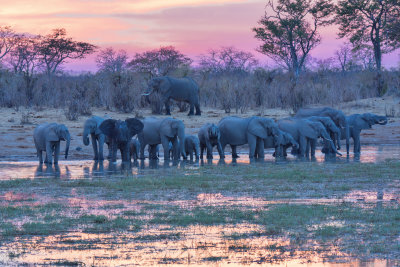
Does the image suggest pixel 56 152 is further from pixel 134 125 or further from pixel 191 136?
pixel 191 136

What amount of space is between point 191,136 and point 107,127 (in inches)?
106

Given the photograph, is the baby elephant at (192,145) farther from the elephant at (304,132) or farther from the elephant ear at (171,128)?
the elephant at (304,132)

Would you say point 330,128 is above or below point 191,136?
above

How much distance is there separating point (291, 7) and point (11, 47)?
2379 cm

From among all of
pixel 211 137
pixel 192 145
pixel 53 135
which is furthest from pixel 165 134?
pixel 53 135

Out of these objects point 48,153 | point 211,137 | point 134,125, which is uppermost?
point 134,125

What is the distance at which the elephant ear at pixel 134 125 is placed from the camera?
18016 millimetres

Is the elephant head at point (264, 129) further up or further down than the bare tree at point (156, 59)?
further down

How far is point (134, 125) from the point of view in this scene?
18.1 meters

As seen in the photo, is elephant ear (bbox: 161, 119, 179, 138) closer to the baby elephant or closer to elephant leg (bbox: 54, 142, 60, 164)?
the baby elephant

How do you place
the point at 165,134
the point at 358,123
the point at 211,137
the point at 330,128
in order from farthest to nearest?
the point at 358,123, the point at 330,128, the point at 211,137, the point at 165,134

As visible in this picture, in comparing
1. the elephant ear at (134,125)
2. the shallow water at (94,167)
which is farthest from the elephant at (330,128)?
the elephant ear at (134,125)

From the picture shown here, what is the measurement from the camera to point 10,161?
17.4 m

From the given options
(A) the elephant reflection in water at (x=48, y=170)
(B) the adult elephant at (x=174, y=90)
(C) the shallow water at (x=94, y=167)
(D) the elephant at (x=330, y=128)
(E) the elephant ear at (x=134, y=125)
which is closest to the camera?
(A) the elephant reflection in water at (x=48, y=170)
